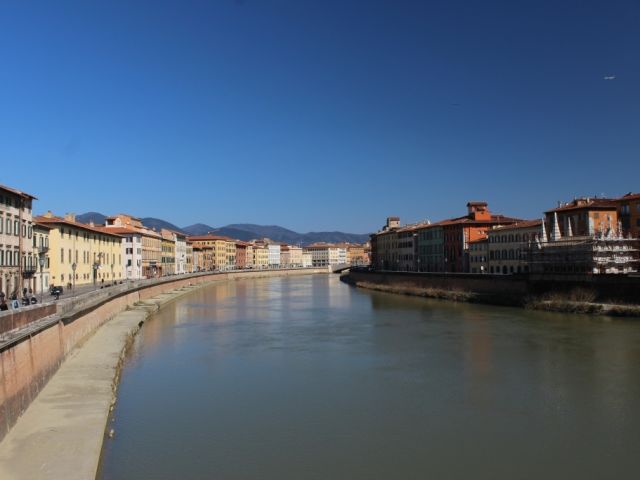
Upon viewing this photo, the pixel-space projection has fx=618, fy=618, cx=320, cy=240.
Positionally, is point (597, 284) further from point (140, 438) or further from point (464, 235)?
point (140, 438)

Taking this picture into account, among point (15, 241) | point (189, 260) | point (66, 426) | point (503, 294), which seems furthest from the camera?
point (189, 260)

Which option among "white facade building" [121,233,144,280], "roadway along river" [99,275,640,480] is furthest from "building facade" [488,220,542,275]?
"white facade building" [121,233,144,280]

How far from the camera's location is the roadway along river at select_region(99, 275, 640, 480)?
1340cm

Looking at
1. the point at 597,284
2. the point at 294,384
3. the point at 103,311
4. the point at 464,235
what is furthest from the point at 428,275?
the point at 294,384

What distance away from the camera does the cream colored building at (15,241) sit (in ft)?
109

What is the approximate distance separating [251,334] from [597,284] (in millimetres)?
22955

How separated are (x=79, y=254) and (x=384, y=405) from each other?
4022 cm

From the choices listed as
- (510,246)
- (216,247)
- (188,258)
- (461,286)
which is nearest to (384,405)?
(461,286)

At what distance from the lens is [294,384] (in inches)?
836

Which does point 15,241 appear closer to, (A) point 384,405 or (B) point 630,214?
(A) point 384,405

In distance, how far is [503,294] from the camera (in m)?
49.4

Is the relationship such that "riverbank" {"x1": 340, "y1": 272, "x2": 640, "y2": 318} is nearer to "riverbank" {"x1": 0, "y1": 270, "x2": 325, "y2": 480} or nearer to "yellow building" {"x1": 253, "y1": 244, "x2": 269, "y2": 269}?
"riverbank" {"x1": 0, "y1": 270, "x2": 325, "y2": 480}

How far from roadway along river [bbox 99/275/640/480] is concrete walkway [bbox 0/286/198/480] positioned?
654 millimetres

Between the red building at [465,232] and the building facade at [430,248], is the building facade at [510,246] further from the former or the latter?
the building facade at [430,248]
